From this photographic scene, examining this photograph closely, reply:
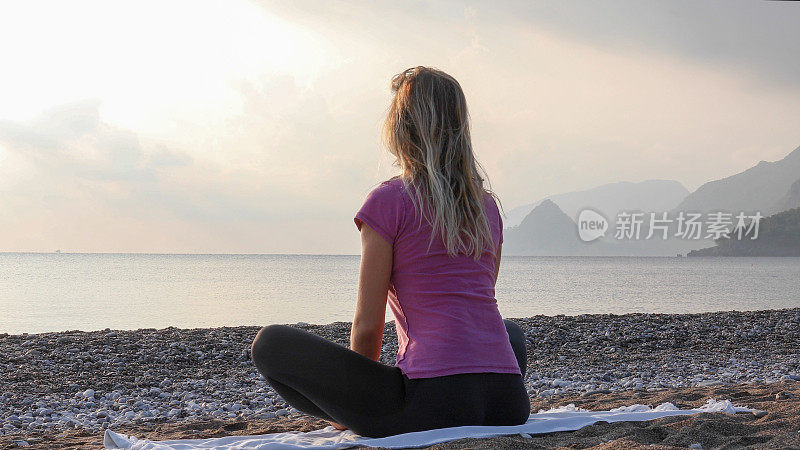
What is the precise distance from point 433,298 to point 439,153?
56 cm

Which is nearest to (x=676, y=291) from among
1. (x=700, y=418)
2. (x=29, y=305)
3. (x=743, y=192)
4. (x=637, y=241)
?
(x=29, y=305)

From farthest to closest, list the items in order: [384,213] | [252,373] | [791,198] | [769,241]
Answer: [791,198], [769,241], [252,373], [384,213]

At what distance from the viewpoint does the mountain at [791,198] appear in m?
96.2

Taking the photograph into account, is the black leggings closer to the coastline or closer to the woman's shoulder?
the woman's shoulder

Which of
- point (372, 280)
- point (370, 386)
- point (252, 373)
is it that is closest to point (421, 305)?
point (372, 280)

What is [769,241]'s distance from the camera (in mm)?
85500

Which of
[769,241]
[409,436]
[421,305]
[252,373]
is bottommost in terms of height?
[252,373]

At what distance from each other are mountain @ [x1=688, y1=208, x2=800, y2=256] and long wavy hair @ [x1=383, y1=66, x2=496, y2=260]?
8944cm

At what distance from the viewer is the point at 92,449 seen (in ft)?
11.1

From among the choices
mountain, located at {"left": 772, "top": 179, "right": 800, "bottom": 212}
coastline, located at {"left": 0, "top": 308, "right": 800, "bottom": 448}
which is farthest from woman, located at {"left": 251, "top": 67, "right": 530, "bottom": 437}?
mountain, located at {"left": 772, "top": 179, "right": 800, "bottom": 212}

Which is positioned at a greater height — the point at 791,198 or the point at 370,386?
the point at 791,198

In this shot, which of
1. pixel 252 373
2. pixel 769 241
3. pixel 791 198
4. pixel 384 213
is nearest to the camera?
pixel 384 213

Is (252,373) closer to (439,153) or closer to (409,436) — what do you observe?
(409,436)

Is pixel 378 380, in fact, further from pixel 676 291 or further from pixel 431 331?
pixel 676 291
